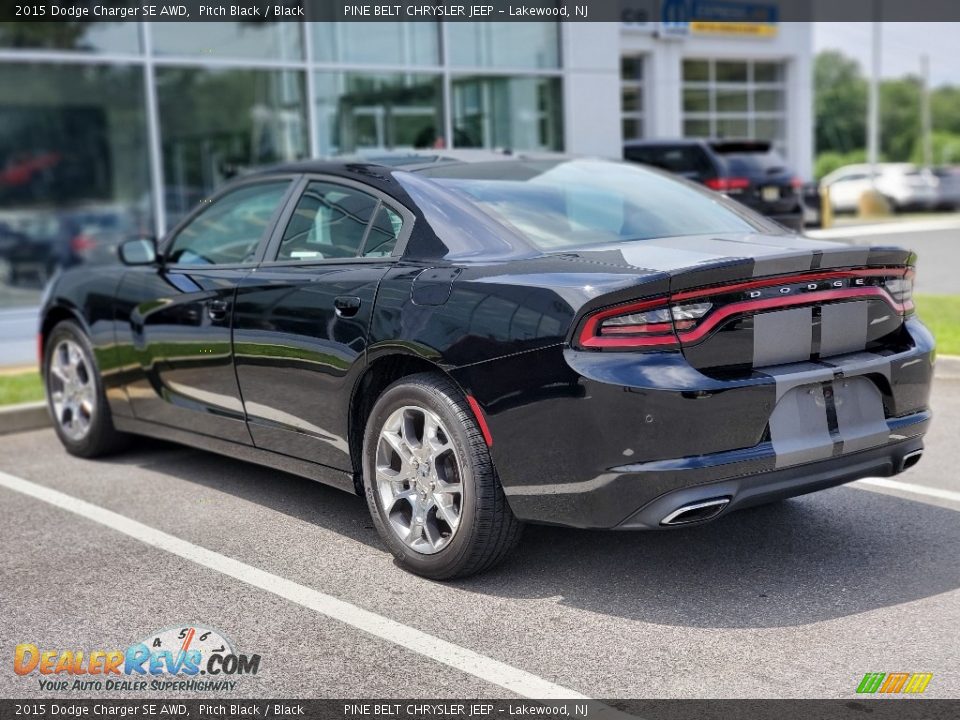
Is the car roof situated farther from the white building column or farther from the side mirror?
the white building column

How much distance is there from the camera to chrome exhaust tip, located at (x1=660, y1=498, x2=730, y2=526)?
12.6 ft

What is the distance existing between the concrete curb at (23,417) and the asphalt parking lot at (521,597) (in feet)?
6.58

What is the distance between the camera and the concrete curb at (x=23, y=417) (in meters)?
7.68

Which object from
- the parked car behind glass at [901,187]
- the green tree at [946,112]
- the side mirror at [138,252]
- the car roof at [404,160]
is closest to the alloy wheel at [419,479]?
the car roof at [404,160]

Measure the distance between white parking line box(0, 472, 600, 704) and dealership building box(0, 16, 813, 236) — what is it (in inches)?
328

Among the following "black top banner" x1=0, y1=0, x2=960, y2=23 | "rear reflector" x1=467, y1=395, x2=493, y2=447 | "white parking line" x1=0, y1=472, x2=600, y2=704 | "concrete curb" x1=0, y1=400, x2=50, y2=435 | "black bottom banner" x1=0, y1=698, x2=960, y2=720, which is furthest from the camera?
"black top banner" x1=0, y1=0, x2=960, y2=23

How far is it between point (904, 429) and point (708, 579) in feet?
2.90

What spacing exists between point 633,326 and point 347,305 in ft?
4.18

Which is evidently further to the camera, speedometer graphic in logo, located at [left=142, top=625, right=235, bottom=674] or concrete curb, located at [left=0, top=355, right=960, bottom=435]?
concrete curb, located at [left=0, top=355, right=960, bottom=435]

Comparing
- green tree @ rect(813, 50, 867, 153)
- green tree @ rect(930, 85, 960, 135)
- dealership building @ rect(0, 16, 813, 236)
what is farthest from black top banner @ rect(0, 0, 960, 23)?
green tree @ rect(930, 85, 960, 135)

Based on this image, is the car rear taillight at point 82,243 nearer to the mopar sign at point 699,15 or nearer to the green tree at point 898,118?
the mopar sign at point 699,15

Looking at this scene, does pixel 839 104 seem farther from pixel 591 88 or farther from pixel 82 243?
pixel 82 243

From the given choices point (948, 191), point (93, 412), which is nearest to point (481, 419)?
point (93, 412)

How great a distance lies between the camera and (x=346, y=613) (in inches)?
162
